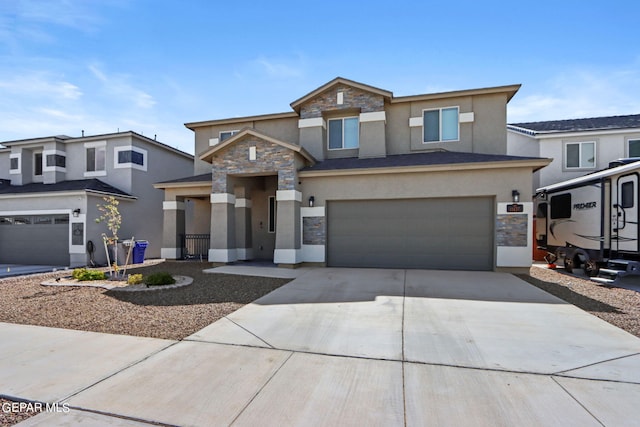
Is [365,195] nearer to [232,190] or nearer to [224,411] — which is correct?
[232,190]

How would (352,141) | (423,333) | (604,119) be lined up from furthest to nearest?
1. (604,119)
2. (352,141)
3. (423,333)

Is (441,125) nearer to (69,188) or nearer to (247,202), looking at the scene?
(247,202)

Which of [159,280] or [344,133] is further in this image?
[344,133]

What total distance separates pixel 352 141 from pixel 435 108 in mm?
3695

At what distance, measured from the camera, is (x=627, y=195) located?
30.5ft

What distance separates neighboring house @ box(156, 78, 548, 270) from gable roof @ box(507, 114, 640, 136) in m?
6.45

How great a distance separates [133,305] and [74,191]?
9.86m

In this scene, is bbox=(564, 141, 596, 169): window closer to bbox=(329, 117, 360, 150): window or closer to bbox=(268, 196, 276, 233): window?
bbox=(329, 117, 360, 150): window

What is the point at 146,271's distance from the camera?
1177 cm

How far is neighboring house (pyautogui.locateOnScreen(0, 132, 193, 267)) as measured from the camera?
1389 centimetres

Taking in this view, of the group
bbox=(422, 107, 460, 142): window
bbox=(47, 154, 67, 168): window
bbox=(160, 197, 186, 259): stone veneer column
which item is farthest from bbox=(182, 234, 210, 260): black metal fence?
bbox=(422, 107, 460, 142): window

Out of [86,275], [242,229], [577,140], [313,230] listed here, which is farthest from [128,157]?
[577,140]

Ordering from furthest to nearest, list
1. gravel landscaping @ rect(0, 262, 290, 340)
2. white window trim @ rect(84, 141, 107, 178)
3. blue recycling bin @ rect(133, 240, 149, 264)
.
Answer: white window trim @ rect(84, 141, 107, 178), blue recycling bin @ rect(133, 240, 149, 264), gravel landscaping @ rect(0, 262, 290, 340)

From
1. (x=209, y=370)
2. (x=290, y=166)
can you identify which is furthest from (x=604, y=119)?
(x=209, y=370)
